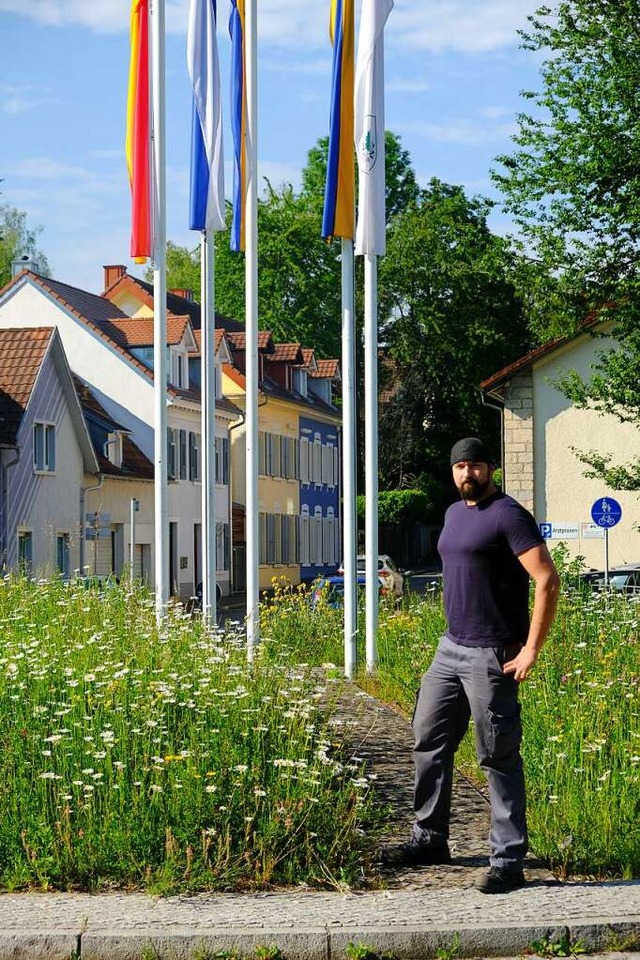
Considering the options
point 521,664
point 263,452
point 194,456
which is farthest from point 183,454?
point 521,664

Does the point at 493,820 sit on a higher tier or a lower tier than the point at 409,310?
lower

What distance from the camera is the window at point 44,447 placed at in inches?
1620

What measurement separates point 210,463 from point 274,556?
47.2m

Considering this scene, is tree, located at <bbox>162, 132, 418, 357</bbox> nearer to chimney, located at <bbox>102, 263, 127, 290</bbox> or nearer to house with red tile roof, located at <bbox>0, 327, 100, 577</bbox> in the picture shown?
chimney, located at <bbox>102, 263, 127, 290</bbox>

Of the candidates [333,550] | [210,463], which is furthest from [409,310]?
[210,463]

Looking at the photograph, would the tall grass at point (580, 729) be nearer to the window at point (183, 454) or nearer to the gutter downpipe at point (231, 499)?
the window at point (183, 454)

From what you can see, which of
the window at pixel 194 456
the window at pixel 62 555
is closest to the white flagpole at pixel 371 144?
the window at pixel 62 555

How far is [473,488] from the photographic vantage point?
24.8ft

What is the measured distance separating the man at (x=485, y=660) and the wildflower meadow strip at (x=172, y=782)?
396mm

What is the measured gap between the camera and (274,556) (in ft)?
207

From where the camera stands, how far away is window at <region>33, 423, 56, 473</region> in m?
41.2

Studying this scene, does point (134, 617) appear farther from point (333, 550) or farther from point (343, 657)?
point (333, 550)

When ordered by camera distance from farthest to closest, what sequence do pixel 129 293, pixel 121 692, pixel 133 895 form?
1. pixel 129 293
2. pixel 121 692
3. pixel 133 895

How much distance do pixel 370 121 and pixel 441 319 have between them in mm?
53667
